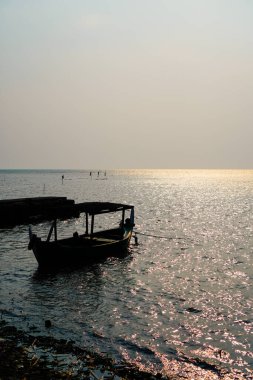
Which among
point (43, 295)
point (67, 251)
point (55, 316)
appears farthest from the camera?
point (67, 251)

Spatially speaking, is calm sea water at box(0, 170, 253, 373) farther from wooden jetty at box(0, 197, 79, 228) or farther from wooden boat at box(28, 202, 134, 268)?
wooden jetty at box(0, 197, 79, 228)

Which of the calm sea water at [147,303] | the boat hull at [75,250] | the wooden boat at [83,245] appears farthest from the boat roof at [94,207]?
the calm sea water at [147,303]

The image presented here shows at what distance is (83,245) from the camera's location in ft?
106

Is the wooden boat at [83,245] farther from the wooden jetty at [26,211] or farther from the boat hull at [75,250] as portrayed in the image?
the wooden jetty at [26,211]

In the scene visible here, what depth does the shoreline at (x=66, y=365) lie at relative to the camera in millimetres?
11766

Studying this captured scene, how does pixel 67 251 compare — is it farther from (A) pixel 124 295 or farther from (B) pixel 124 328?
(B) pixel 124 328

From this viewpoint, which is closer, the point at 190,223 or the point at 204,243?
the point at 204,243

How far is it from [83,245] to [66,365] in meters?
19.7

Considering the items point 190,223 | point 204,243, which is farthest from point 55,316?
point 190,223

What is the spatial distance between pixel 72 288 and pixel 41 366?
1172cm

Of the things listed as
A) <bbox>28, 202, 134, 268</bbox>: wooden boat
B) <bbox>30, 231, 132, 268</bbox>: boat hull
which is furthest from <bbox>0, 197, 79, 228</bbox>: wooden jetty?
<bbox>30, 231, 132, 268</bbox>: boat hull

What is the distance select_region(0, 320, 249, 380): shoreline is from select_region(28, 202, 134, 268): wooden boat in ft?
39.6

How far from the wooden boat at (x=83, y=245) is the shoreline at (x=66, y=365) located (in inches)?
475

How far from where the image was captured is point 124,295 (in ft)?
74.3
